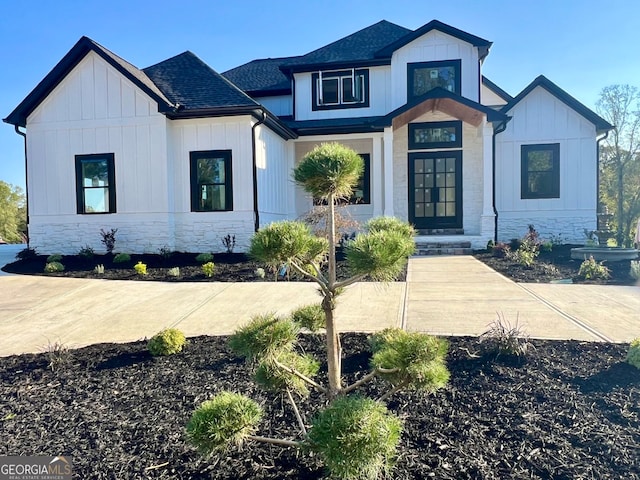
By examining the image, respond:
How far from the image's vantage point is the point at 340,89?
14.2 meters

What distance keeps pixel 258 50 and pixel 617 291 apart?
17.5 meters

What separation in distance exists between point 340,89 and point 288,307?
418 inches

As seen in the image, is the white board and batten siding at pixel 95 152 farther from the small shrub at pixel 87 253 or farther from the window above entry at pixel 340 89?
the window above entry at pixel 340 89

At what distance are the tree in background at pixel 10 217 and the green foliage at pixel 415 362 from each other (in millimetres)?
35463

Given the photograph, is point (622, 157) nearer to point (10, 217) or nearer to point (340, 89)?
point (340, 89)

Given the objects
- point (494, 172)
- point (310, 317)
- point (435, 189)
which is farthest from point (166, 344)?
point (494, 172)

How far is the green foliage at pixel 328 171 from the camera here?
2.00 meters

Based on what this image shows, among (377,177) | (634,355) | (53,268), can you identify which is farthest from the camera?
(377,177)

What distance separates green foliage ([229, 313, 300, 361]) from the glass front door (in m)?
11.8

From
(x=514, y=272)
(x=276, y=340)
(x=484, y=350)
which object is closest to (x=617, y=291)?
(x=514, y=272)

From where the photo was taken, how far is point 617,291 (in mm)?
6301

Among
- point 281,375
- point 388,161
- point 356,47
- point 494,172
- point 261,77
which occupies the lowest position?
point 281,375

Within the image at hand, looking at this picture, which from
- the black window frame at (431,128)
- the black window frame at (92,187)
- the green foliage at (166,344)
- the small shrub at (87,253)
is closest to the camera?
the green foliage at (166,344)

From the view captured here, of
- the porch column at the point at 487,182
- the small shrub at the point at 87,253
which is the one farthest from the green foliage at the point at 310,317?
the porch column at the point at 487,182
